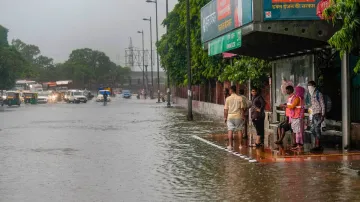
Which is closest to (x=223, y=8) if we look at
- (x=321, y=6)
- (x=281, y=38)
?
(x=281, y=38)

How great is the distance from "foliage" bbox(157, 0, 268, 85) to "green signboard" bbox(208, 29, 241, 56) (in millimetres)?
4939

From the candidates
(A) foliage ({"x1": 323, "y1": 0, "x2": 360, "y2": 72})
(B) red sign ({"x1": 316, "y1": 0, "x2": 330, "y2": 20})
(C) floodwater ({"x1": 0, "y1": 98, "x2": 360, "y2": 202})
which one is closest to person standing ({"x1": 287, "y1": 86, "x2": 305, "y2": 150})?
(C) floodwater ({"x1": 0, "y1": 98, "x2": 360, "y2": 202})

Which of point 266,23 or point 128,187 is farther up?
point 266,23

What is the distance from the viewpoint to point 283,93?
2153 cm

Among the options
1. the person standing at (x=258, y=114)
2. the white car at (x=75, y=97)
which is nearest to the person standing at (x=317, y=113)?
the person standing at (x=258, y=114)

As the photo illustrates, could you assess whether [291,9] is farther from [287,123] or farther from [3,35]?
[3,35]

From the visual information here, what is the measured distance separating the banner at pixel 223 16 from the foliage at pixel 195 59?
11.9ft

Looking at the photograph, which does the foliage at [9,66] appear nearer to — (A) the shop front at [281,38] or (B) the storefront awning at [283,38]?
(A) the shop front at [281,38]

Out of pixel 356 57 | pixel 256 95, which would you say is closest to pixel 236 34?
pixel 256 95

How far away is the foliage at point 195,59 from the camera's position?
27.2m

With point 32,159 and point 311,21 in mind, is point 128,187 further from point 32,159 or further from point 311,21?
point 311,21

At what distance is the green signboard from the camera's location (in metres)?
18.1

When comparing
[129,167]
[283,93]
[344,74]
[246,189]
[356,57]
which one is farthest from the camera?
[283,93]

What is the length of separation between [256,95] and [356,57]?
2992mm
